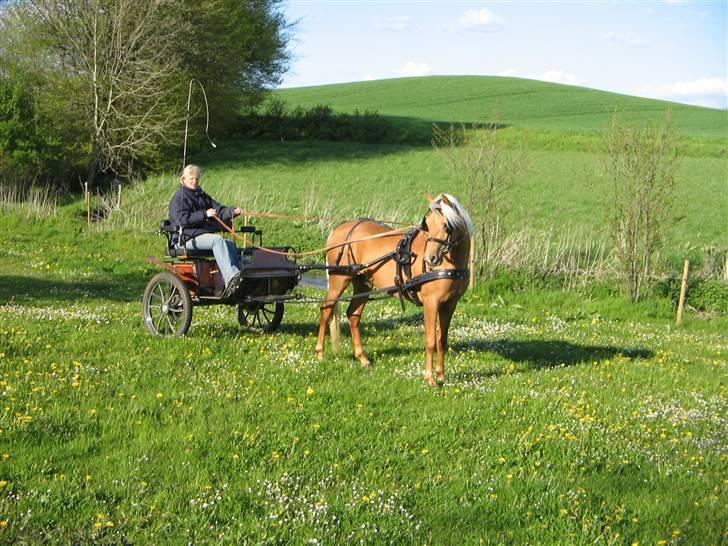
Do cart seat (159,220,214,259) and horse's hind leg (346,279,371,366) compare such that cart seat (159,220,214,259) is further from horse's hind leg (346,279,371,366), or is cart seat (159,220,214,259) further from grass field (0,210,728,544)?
horse's hind leg (346,279,371,366)

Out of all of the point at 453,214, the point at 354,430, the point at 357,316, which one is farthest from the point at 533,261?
the point at 354,430

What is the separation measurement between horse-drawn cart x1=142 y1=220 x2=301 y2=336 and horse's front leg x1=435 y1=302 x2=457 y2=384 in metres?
2.30

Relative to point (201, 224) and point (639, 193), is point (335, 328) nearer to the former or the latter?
point (201, 224)

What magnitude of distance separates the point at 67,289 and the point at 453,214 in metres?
9.51

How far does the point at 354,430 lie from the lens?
23.2 ft

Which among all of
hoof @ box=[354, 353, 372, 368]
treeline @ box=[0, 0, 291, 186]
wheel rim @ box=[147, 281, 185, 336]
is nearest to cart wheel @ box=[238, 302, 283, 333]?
wheel rim @ box=[147, 281, 185, 336]

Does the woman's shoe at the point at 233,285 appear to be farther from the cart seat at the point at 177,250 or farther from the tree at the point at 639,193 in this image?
the tree at the point at 639,193

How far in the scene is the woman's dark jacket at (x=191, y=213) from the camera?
10.4 meters

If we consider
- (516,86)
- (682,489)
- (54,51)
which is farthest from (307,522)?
(516,86)

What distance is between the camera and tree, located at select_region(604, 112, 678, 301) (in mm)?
17250

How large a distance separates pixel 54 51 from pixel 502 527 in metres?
35.3

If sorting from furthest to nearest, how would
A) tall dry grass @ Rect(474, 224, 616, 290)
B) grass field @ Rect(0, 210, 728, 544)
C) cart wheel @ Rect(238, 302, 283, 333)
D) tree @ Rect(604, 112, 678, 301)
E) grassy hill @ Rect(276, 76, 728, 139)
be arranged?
grassy hill @ Rect(276, 76, 728, 139) < tall dry grass @ Rect(474, 224, 616, 290) < tree @ Rect(604, 112, 678, 301) < cart wheel @ Rect(238, 302, 283, 333) < grass field @ Rect(0, 210, 728, 544)

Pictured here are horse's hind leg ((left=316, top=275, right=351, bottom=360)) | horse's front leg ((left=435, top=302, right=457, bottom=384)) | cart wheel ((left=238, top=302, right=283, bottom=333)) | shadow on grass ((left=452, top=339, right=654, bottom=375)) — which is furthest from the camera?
cart wheel ((left=238, top=302, right=283, bottom=333))

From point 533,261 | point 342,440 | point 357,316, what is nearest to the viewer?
point 342,440
